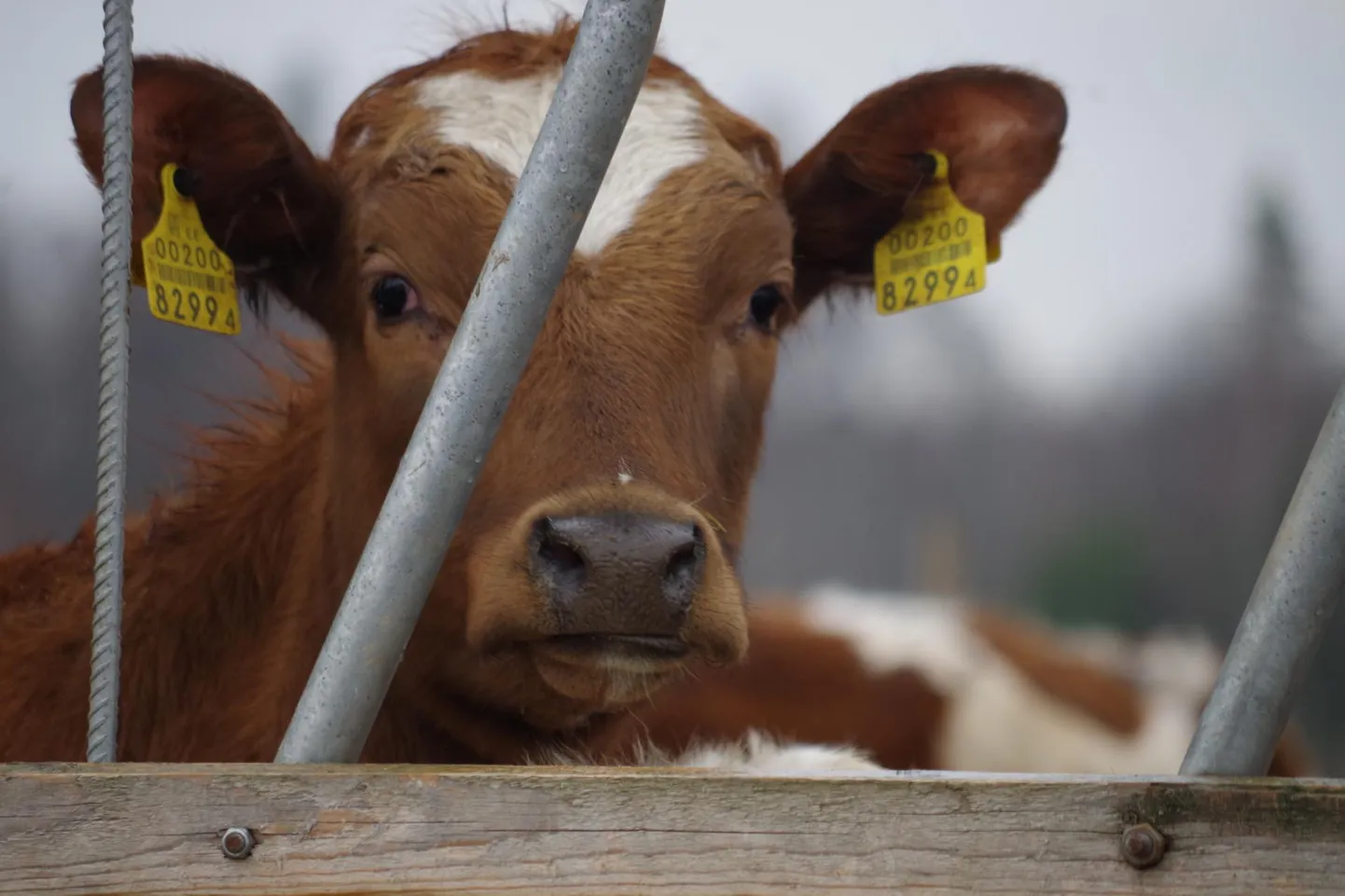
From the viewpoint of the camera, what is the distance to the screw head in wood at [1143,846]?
1.13 m

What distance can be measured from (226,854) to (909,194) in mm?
2169

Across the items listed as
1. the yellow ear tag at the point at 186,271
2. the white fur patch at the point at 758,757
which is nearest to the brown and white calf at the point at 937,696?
the white fur patch at the point at 758,757

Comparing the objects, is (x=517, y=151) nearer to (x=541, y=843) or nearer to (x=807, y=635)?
(x=541, y=843)

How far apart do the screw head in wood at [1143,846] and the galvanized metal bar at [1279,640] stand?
12 cm

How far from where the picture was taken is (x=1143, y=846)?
1.13 meters

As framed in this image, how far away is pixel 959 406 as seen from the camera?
40.8 feet

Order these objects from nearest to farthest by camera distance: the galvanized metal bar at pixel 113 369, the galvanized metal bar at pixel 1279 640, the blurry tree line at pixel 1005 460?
the galvanized metal bar at pixel 1279 640 → the galvanized metal bar at pixel 113 369 → the blurry tree line at pixel 1005 460

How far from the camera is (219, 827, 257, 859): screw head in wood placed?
1.16 m

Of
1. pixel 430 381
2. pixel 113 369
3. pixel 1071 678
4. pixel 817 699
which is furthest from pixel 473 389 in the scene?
pixel 1071 678

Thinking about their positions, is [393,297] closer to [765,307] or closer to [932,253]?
[765,307]

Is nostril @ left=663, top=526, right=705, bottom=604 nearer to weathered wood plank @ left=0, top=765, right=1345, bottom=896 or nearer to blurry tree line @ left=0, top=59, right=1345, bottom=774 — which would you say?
weathered wood plank @ left=0, top=765, right=1345, bottom=896

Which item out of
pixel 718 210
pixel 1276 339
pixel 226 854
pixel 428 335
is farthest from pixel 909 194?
pixel 1276 339

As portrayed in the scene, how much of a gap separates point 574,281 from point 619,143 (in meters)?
0.28

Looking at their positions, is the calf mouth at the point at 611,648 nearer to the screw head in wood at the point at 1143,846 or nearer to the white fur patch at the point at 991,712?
the screw head in wood at the point at 1143,846
